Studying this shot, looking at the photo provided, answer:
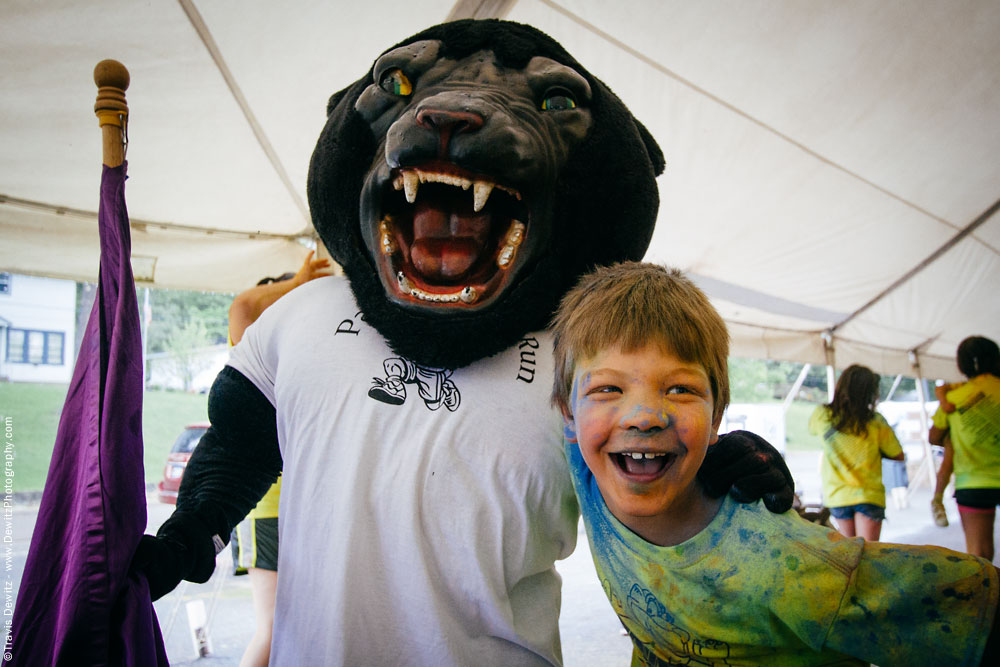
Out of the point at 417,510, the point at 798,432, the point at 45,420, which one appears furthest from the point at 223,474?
the point at 798,432

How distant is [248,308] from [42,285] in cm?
1121

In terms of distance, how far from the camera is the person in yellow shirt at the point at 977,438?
3.78 m

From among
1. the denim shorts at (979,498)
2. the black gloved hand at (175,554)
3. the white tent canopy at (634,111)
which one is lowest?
the denim shorts at (979,498)

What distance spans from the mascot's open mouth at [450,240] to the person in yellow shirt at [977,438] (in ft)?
12.0

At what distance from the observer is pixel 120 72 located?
1275 mm

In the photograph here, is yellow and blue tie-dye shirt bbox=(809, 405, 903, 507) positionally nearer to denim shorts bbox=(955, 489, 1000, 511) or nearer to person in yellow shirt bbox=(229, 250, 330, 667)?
denim shorts bbox=(955, 489, 1000, 511)

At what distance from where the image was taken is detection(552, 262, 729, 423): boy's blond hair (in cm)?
104

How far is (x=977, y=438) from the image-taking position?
3.82m

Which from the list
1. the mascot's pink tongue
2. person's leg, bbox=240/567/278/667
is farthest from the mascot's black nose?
person's leg, bbox=240/567/278/667

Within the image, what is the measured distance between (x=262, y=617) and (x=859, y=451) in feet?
11.5

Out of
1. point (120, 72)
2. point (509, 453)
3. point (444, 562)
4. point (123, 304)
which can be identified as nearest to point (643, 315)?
point (509, 453)

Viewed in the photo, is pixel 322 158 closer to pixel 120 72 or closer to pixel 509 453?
pixel 120 72

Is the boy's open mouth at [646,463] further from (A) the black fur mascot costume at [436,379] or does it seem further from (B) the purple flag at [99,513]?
(B) the purple flag at [99,513]

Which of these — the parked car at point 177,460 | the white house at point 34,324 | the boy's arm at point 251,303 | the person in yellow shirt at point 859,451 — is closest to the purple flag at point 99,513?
the boy's arm at point 251,303
